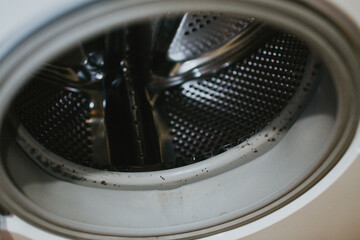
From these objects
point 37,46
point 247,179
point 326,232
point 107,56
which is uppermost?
point 107,56

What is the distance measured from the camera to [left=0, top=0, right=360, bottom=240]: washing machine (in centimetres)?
39

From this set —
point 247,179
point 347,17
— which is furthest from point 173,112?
point 347,17

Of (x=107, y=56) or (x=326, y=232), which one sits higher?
(x=107, y=56)

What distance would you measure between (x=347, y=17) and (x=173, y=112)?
1.60 ft

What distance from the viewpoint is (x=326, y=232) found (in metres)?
0.64

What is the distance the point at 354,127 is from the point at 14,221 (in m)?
Answer: 0.50

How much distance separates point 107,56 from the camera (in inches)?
32.2

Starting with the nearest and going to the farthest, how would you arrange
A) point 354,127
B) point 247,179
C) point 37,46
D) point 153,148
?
point 37,46
point 354,127
point 247,179
point 153,148

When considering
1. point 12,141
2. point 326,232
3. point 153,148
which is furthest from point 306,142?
point 12,141

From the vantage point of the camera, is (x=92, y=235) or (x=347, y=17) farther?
(x=92, y=235)

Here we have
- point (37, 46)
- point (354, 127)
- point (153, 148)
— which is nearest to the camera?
point (37, 46)

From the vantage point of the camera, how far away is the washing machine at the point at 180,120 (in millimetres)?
391

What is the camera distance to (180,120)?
0.83 meters

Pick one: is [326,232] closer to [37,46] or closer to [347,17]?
[347,17]
